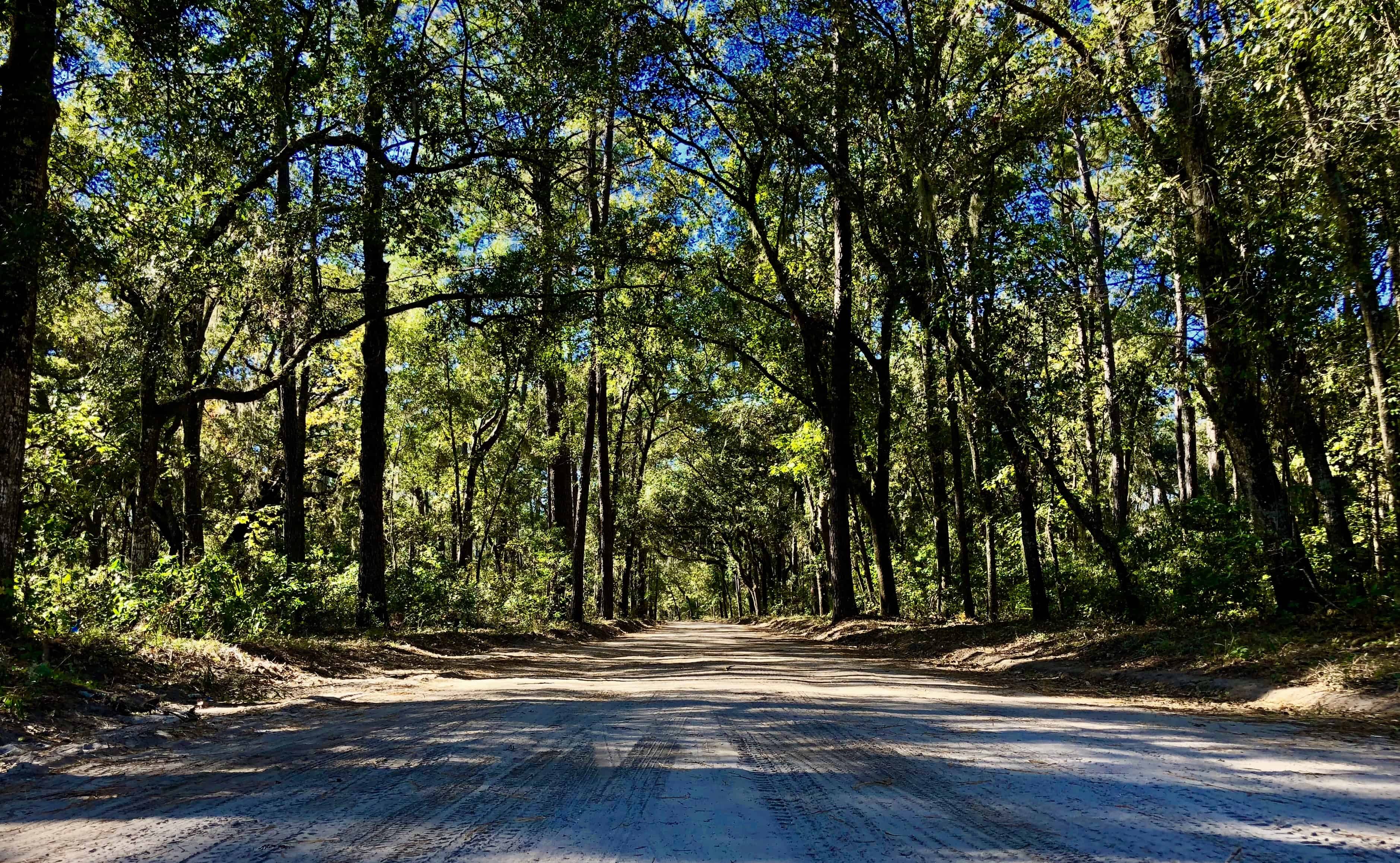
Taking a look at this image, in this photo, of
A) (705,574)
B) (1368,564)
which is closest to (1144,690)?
(1368,564)

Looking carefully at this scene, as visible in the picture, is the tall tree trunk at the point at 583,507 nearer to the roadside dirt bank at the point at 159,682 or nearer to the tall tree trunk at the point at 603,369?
the tall tree trunk at the point at 603,369

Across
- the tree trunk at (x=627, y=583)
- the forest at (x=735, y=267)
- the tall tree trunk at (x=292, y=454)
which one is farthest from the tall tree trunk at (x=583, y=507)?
the tree trunk at (x=627, y=583)

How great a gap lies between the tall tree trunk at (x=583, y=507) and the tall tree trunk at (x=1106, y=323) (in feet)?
44.2

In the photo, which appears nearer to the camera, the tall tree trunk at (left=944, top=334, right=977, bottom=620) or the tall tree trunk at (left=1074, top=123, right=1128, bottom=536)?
the tall tree trunk at (left=1074, top=123, right=1128, bottom=536)

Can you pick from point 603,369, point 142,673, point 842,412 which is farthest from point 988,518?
point 142,673

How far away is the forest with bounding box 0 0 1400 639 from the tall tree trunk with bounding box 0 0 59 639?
3cm

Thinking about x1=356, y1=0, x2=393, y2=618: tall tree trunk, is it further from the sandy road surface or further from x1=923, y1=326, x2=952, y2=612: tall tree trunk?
x1=923, y1=326, x2=952, y2=612: tall tree trunk

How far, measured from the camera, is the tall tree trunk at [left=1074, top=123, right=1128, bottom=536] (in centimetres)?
1291

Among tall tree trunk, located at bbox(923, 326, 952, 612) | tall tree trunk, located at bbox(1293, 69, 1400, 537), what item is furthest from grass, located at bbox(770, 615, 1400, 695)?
tall tree trunk, located at bbox(923, 326, 952, 612)

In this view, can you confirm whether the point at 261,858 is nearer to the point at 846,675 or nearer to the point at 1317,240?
the point at 846,675

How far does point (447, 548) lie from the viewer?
37438 millimetres

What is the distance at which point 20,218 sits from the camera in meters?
6.17

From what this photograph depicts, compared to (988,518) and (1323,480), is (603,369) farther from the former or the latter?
(1323,480)

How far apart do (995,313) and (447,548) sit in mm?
32065
